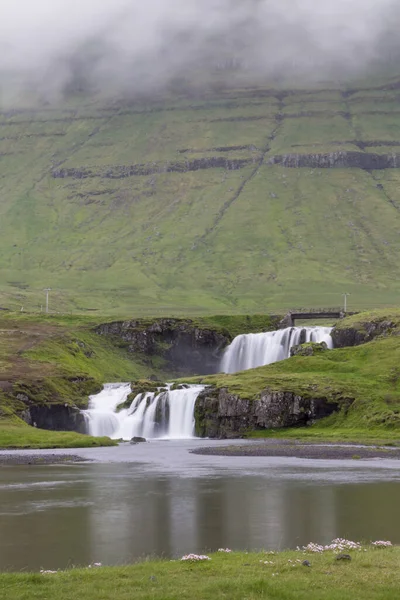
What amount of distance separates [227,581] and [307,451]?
99.1m

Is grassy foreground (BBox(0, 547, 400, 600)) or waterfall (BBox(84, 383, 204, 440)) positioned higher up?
waterfall (BBox(84, 383, 204, 440))

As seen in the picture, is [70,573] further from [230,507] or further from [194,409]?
[194,409]

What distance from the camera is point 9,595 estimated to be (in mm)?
37312

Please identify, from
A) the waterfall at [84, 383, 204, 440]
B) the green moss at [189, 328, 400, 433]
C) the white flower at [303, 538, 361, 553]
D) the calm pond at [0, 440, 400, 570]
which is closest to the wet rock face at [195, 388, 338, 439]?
the green moss at [189, 328, 400, 433]

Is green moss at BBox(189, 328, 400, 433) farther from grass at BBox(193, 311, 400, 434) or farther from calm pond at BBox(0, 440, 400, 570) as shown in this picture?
calm pond at BBox(0, 440, 400, 570)

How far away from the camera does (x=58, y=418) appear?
7003 inches

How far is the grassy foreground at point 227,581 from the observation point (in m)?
37.0

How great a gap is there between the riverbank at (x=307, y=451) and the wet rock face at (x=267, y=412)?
1865cm

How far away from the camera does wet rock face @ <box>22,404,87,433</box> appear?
579 feet

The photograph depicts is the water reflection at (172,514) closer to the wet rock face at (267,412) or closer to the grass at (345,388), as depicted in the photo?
the grass at (345,388)

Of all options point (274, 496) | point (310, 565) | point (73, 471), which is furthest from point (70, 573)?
point (73, 471)

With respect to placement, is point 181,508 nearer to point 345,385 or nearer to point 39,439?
point 39,439

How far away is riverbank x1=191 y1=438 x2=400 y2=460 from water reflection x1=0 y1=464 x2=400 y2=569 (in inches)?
1101

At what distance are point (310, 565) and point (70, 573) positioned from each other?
38.1ft
